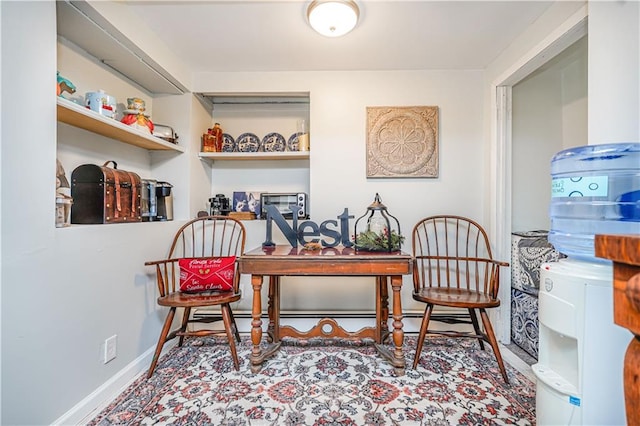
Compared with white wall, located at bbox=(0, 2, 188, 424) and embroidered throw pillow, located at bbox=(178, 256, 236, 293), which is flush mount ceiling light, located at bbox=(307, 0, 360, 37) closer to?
white wall, located at bbox=(0, 2, 188, 424)

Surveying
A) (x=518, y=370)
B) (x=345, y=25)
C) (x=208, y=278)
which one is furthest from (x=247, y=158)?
(x=518, y=370)

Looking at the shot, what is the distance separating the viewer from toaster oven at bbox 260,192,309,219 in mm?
2781

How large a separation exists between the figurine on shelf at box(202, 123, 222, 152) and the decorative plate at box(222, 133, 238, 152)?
0.12 metres

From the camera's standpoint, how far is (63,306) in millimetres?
1383

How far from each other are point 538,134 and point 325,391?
276 centimetres

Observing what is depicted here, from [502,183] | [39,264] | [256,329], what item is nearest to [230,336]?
[256,329]

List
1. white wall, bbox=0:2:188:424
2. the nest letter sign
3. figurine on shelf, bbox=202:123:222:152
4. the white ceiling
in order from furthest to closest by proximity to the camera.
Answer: figurine on shelf, bbox=202:123:222:152 < the nest letter sign < the white ceiling < white wall, bbox=0:2:188:424

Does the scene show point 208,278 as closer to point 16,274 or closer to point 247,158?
point 16,274

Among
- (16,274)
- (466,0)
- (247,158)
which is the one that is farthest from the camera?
(247,158)

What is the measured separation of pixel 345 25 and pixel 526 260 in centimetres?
219

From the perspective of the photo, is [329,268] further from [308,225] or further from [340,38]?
[340,38]

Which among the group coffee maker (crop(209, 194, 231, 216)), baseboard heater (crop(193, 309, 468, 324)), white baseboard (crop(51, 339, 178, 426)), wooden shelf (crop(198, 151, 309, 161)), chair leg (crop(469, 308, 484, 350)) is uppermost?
wooden shelf (crop(198, 151, 309, 161))

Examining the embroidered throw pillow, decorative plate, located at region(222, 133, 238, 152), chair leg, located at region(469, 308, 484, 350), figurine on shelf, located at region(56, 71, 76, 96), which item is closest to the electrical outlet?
the embroidered throw pillow

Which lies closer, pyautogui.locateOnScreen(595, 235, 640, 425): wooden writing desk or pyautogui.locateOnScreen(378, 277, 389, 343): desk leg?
pyautogui.locateOnScreen(595, 235, 640, 425): wooden writing desk
